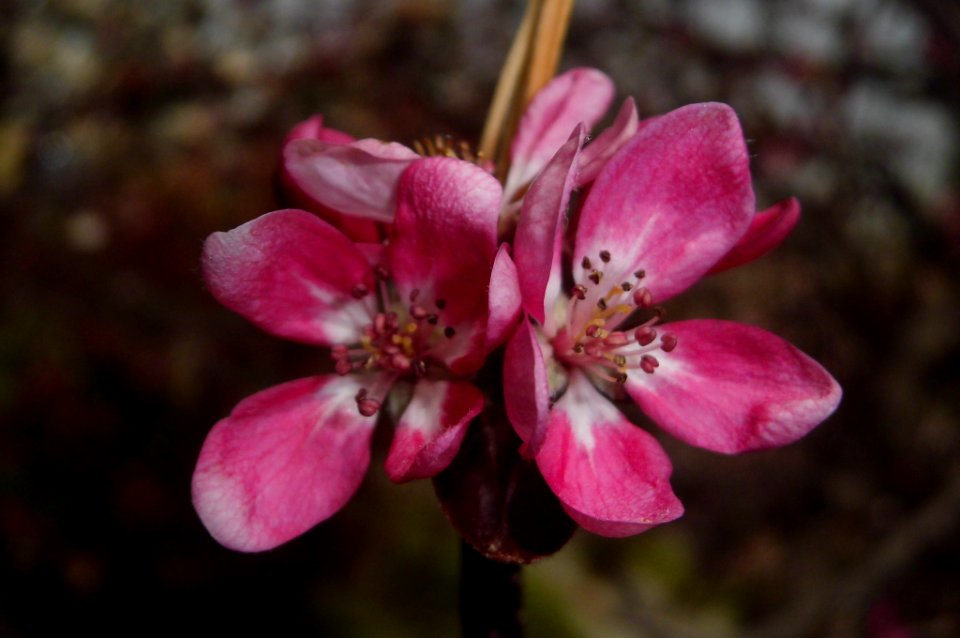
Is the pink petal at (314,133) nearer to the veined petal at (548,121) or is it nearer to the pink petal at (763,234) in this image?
the veined petal at (548,121)

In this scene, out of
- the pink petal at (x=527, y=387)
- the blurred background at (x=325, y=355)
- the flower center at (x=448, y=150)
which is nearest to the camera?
the pink petal at (x=527, y=387)

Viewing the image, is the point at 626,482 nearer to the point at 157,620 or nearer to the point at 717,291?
the point at 157,620

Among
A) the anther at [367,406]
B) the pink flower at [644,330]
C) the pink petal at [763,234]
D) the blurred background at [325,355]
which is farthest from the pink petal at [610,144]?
the blurred background at [325,355]

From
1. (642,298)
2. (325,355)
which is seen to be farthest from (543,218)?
(325,355)

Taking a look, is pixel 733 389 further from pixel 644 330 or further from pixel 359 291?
pixel 359 291

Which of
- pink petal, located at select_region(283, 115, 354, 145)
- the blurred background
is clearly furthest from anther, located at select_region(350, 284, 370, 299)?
the blurred background

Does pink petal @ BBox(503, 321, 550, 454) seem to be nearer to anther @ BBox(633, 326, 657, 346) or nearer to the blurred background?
anther @ BBox(633, 326, 657, 346)
